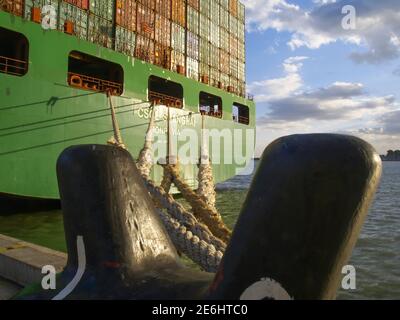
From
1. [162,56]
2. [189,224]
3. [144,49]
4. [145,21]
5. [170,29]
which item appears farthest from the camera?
[170,29]

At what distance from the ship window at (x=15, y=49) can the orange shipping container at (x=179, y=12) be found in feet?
37.7

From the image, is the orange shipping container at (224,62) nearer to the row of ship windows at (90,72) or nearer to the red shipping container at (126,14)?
the row of ship windows at (90,72)

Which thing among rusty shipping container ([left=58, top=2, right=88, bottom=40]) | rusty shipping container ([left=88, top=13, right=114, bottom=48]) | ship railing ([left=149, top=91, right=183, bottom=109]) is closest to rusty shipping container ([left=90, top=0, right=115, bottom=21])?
rusty shipping container ([left=88, top=13, right=114, bottom=48])

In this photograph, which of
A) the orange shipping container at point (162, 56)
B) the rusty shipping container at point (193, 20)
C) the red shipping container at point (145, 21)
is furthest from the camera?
the rusty shipping container at point (193, 20)

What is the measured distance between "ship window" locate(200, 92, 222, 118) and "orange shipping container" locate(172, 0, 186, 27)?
16.0 ft

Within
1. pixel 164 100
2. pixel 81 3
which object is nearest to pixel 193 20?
pixel 164 100

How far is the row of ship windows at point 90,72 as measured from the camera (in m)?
13.2

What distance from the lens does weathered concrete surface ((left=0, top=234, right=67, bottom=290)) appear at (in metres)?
4.49

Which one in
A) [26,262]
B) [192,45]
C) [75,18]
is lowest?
[26,262]

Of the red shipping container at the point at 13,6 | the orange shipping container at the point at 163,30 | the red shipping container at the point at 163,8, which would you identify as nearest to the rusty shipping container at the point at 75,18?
the red shipping container at the point at 13,6

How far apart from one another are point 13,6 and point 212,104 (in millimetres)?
16225

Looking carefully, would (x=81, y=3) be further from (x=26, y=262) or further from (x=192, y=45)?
(x=26, y=262)

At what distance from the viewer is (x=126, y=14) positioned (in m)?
19.3
